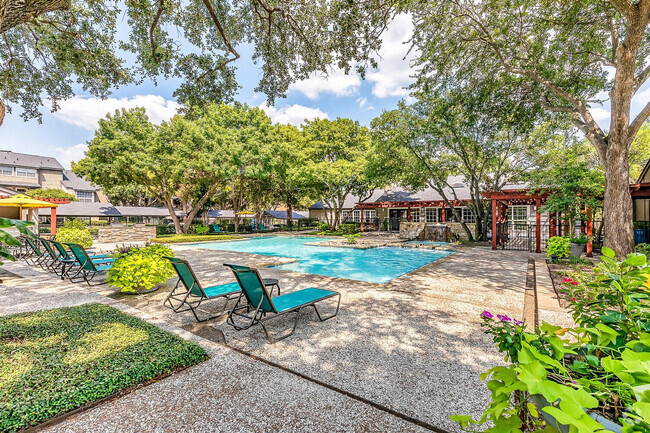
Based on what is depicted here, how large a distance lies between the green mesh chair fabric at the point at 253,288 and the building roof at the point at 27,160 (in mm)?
53913

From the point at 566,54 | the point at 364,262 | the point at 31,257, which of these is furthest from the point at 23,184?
the point at 566,54

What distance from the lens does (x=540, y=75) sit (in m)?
9.88

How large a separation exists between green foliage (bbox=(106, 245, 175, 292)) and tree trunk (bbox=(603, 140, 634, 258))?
12212mm

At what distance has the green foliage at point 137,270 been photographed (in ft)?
19.0

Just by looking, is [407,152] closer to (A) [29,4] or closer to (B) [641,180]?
(B) [641,180]

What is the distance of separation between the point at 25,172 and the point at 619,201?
60.1 m

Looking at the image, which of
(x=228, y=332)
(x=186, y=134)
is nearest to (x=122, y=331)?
(x=228, y=332)

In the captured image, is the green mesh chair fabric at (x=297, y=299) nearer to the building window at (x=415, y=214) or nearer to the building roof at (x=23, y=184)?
the building window at (x=415, y=214)

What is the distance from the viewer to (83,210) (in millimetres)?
27000

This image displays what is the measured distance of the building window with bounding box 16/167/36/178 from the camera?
38.9 m

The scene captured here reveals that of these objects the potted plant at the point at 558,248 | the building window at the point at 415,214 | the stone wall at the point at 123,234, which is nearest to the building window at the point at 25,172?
the stone wall at the point at 123,234

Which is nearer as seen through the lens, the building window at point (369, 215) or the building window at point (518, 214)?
the building window at point (518, 214)

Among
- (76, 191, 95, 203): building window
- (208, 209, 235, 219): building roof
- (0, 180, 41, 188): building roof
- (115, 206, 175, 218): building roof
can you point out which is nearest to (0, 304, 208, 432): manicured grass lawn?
(115, 206, 175, 218): building roof

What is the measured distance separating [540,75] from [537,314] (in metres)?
9.24
